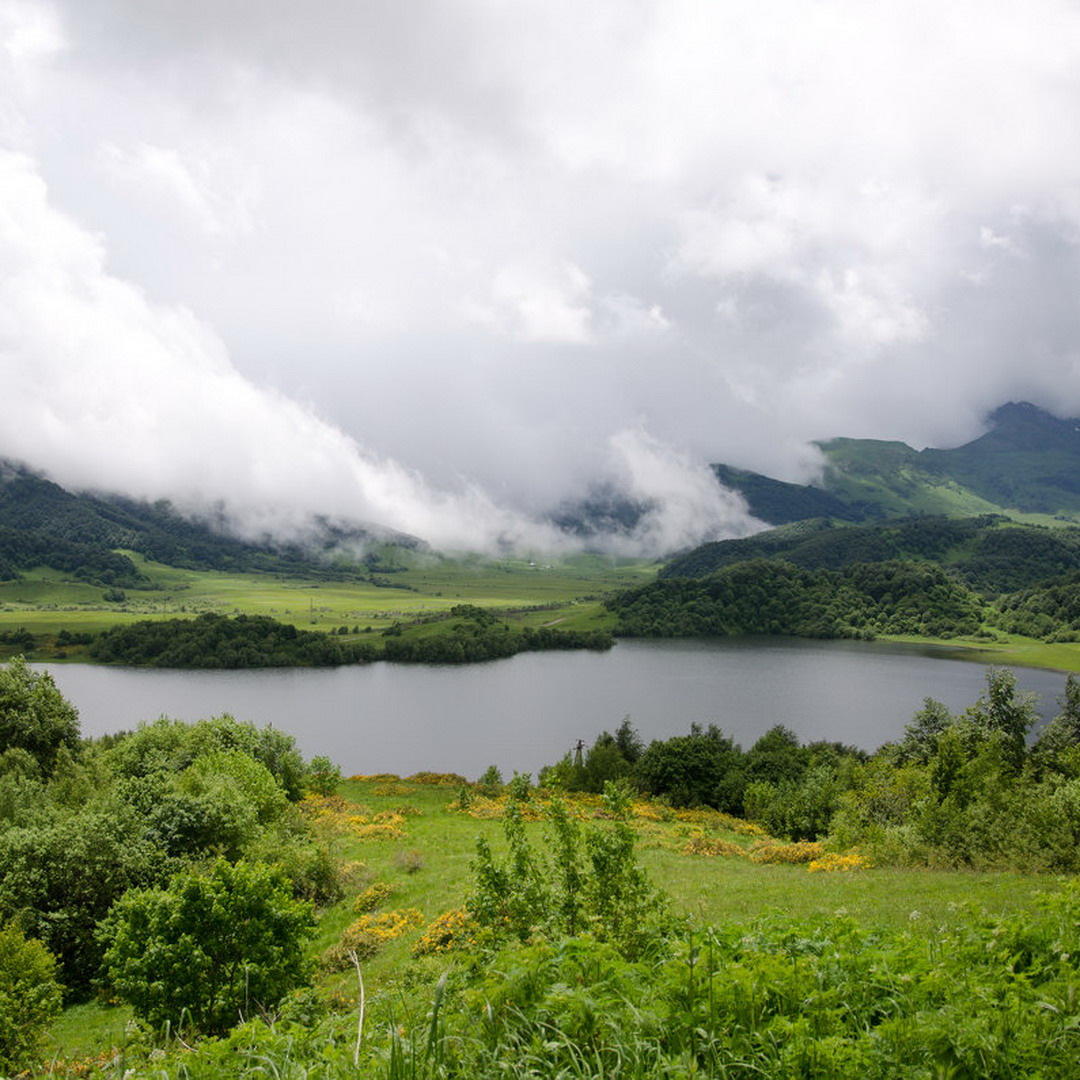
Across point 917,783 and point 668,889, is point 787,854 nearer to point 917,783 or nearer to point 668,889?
point 668,889

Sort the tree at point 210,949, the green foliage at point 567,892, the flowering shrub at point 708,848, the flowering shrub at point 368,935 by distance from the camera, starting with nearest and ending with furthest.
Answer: the green foliage at point 567,892 < the tree at point 210,949 < the flowering shrub at point 368,935 < the flowering shrub at point 708,848

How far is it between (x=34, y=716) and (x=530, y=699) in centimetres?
8676

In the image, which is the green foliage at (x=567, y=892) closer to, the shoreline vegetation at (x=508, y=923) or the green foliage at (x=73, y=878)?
the shoreline vegetation at (x=508, y=923)

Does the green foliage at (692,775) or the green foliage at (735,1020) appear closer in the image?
the green foliage at (735,1020)

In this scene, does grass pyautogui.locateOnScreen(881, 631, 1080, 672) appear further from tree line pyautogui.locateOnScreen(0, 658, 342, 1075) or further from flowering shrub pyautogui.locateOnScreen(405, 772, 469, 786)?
tree line pyautogui.locateOnScreen(0, 658, 342, 1075)

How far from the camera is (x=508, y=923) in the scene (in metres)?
9.41

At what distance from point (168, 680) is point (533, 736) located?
3361 inches

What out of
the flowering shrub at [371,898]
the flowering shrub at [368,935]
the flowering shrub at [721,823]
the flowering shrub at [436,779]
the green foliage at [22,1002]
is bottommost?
the flowering shrub at [436,779]

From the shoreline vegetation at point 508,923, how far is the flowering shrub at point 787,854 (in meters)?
0.23

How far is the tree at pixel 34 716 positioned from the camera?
41031 millimetres

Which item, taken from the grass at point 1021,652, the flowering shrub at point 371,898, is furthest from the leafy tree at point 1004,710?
the grass at point 1021,652

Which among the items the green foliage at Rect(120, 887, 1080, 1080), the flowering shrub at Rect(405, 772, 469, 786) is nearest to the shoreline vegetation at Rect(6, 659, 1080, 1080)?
the green foliage at Rect(120, 887, 1080, 1080)

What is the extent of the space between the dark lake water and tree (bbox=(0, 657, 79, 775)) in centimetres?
4453

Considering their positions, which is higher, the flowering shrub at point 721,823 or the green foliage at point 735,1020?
the green foliage at point 735,1020
